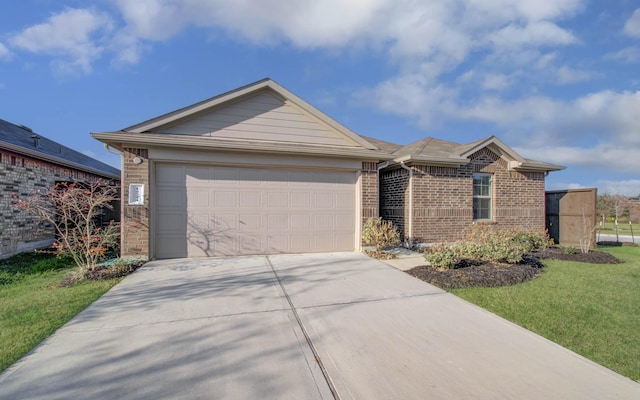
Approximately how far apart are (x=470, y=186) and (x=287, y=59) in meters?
10.8

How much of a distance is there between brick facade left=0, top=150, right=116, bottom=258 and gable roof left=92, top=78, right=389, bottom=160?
10.9ft

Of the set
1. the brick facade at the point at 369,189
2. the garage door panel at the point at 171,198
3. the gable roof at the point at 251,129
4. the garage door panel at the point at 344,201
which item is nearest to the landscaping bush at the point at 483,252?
the brick facade at the point at 369,189

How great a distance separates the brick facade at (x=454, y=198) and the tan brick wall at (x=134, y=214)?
289 inches

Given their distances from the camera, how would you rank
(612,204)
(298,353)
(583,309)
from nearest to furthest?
(298,353), (583,309), (612,204)

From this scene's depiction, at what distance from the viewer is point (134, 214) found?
265 inches

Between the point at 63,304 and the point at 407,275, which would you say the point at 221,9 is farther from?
the point at 407,275

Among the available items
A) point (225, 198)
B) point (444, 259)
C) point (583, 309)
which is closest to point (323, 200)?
point (225, 198)

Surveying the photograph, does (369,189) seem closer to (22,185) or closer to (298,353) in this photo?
(298,353)

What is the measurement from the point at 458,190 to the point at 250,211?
6.91 m

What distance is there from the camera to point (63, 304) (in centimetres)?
411

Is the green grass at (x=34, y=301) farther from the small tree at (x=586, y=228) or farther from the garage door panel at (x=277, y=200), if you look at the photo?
the small tree at (x=586, y=228)

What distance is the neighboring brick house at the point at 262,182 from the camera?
6895 mm

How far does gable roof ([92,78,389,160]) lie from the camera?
6894mm

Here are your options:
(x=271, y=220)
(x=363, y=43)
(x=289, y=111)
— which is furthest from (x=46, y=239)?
(x=363, y=43)
